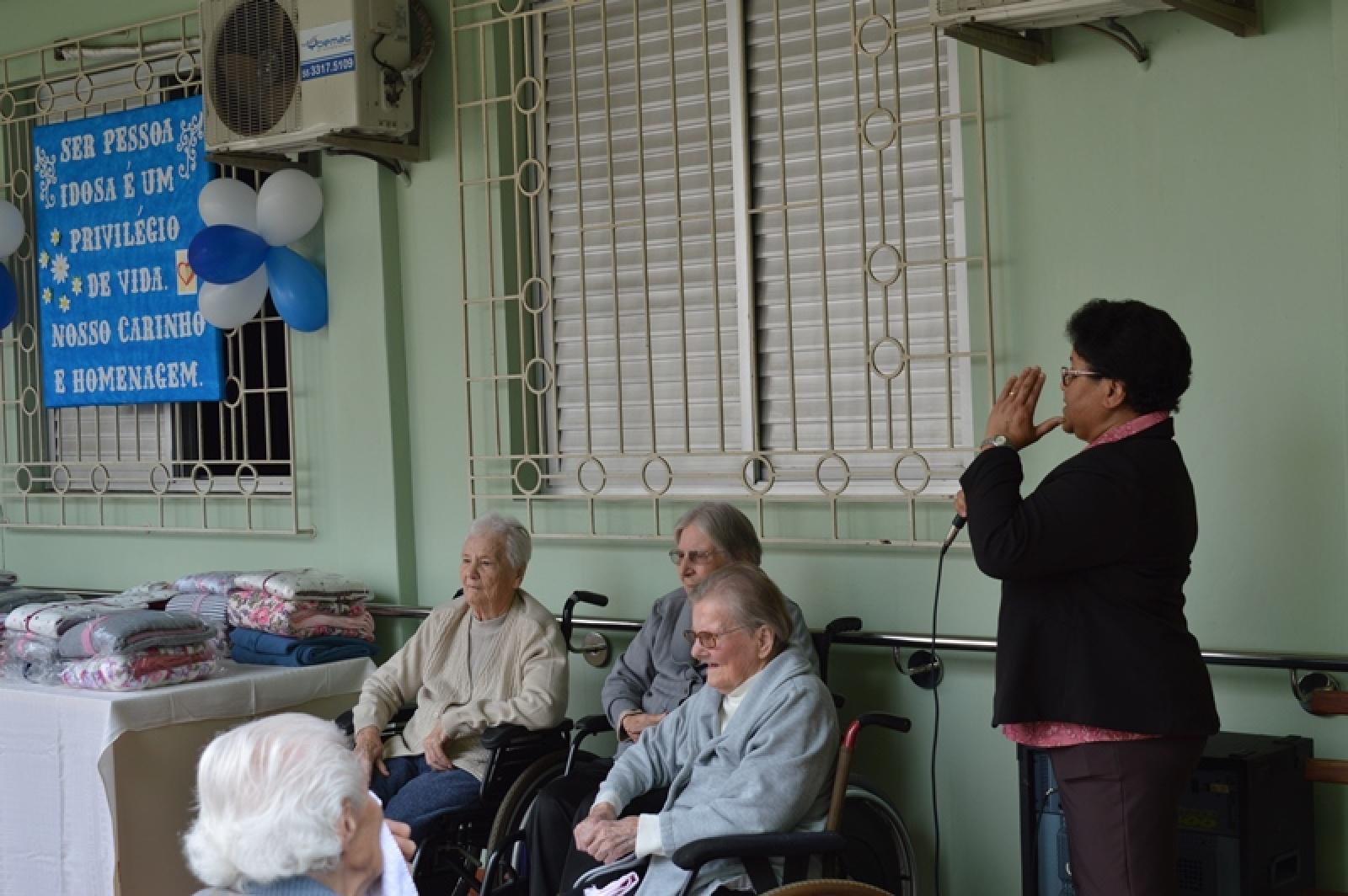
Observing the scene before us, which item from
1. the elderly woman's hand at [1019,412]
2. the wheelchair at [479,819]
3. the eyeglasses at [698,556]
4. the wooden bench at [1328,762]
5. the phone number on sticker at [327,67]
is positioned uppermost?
the phone number on sticker at [327,67]

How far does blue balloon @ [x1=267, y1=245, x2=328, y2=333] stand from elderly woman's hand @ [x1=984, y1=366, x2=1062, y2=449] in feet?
8.22

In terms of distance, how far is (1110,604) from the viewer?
271cm

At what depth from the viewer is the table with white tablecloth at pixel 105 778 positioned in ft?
12.8

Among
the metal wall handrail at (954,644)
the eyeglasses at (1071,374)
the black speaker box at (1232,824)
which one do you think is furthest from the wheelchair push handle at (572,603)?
the eyeglasses at (1071,374)

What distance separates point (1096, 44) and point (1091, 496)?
4.14 ft

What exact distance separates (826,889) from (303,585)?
2203mm

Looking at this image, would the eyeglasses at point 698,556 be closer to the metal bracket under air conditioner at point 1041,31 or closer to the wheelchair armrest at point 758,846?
the wheelchair armrest at point 758,846

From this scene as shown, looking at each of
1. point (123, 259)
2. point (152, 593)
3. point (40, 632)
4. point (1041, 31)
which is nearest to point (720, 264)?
point (1041, 31)

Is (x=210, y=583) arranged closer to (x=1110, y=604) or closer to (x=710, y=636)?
(x=710, y=636)

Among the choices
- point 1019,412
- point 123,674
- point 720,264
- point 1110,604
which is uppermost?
point 720,264

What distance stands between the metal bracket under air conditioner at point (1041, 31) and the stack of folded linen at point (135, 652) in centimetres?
251

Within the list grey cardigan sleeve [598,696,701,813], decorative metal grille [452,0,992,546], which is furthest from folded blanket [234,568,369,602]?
grey cardigan sleeve [598,696,701,813]

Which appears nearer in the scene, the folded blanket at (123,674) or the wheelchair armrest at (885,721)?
the wheelchair armrest at (885,721)

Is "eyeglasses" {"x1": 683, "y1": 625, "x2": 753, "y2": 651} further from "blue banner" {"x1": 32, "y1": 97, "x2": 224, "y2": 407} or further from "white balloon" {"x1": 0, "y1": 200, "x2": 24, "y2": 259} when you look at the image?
"white balloon" {"x1": 0, "y1": 200, "x2": 24, "y2": 259}
